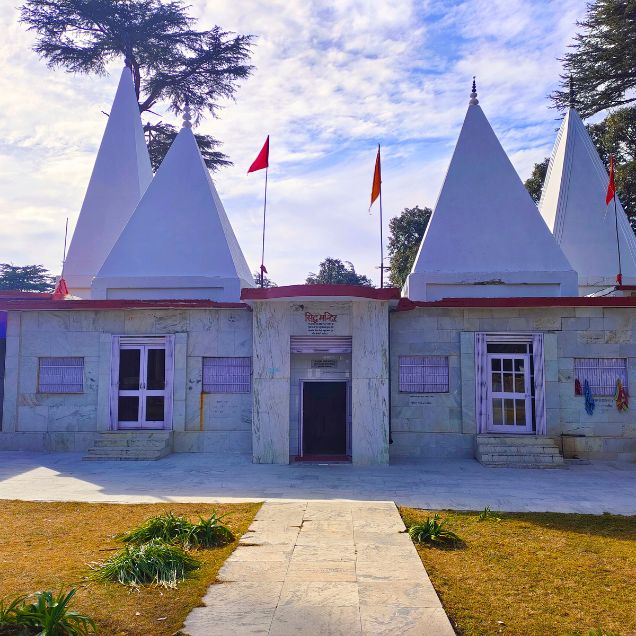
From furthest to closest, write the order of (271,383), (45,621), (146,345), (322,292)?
(146,345) < (271,383) < (322,292) < (45,621)

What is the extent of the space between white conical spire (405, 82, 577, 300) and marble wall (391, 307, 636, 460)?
8.16 feet

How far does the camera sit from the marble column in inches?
471

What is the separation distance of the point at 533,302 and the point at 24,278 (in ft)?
163

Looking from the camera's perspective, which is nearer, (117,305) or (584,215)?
(117,305)

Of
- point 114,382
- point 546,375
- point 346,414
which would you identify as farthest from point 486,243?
point 114,382

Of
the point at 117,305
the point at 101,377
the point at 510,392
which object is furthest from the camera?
the point at 101,377

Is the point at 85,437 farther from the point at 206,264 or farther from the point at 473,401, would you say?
the point at 473,401

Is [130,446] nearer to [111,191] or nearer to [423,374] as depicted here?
[423,374]

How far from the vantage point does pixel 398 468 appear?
11.5 metres

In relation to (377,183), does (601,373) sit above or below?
below

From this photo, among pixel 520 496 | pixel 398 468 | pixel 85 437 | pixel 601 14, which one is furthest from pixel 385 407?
pixel 601 14

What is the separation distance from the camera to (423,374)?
12945 mm

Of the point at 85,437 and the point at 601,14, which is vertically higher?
the point at 601,14

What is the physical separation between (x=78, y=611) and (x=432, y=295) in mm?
12211
